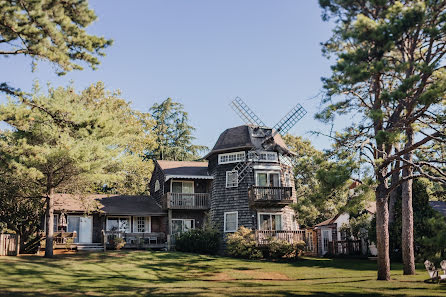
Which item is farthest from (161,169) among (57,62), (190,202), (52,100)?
(57,62)

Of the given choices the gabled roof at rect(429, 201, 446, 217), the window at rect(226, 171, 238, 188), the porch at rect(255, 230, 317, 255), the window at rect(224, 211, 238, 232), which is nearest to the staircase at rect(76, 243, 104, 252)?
the window at rect(224, 211, 238, 232)

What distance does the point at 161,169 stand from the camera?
36.2 m

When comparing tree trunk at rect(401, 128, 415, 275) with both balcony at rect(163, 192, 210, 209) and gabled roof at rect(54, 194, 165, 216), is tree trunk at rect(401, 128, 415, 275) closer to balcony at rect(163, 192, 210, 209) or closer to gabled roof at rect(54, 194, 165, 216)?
balcony at rect(163, 192, 210, 209)

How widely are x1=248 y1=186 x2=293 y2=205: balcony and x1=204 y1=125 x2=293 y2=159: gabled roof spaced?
3244 mm

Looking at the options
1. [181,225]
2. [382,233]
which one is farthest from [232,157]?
[382,233]

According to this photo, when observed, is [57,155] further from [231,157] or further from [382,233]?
[382,233]

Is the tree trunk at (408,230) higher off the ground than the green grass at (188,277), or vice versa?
the tree trunk at (408,230)

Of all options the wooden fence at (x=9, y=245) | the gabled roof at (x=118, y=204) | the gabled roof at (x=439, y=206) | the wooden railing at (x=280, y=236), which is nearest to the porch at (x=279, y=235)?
the wooden railing at (x=280, y=236)

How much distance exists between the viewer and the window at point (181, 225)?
112 ft

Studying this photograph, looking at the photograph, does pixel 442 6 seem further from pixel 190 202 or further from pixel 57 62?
pixel 190 202

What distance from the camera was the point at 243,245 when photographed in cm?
2900

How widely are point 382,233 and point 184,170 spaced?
1920 cm

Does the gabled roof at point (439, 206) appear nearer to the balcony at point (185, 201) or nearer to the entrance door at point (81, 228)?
the balcony at point (185, 201)

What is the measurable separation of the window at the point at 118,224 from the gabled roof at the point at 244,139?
8504mm
